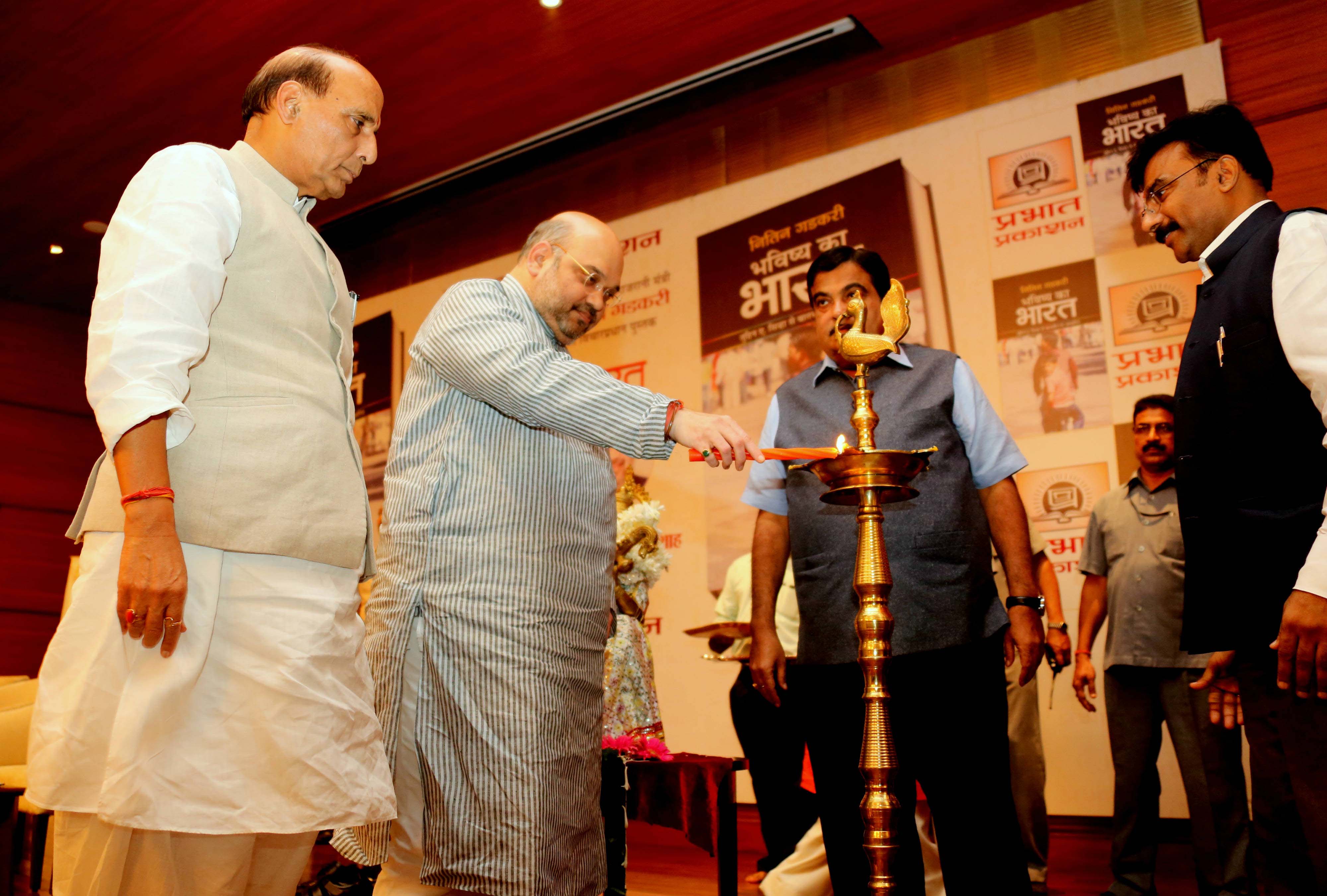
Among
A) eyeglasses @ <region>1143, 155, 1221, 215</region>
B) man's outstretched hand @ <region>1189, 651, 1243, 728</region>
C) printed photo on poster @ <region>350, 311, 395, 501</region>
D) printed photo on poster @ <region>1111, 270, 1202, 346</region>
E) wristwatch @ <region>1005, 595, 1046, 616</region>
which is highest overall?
printed photo on poster @ <region>350, 311, 395, 501</region>

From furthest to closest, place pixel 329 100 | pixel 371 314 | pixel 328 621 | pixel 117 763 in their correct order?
pixel 371 314
pixel 329 100
pixel 328 621
pixel 117 763

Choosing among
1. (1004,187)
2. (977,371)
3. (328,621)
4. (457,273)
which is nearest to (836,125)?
(1004,187)

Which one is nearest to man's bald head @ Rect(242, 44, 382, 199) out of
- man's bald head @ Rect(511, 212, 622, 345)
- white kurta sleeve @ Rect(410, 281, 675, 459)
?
white kurta sleeve @ Rect(410, 281, 675, 459)

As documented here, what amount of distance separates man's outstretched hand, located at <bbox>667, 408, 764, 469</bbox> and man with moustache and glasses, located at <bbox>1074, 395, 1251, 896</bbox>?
7.16 ft

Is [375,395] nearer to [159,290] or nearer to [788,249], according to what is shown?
[788,249]

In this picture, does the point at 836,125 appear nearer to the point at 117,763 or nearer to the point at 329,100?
the point at 329,100

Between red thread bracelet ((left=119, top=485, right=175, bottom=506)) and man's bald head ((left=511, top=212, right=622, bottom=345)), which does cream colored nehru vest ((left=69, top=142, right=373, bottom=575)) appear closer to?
red thread bracelet ((left=119, top=485, right=175, bottom=506))

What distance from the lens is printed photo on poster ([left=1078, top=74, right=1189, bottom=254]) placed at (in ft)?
14.4

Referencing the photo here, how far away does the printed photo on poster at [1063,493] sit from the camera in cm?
437

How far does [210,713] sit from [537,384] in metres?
0.74

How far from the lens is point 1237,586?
5.85ft

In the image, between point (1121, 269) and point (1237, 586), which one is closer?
Answer: point (1237, 586)

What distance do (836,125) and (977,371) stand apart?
1.69 metres

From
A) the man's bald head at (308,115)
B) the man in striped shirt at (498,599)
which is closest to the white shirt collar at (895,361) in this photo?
the man in striped shirt at (498,599)
